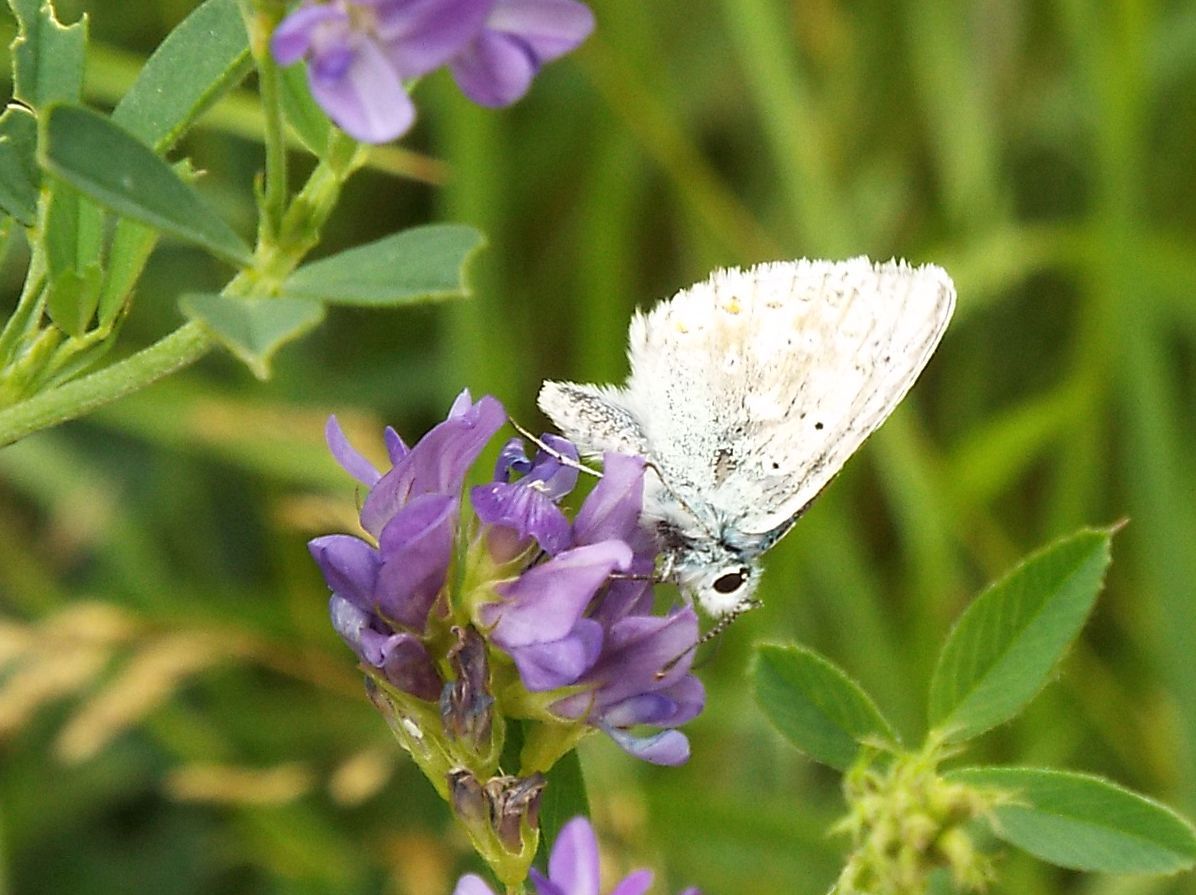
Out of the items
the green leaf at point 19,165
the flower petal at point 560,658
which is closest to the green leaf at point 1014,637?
the flower petal at point 560,658

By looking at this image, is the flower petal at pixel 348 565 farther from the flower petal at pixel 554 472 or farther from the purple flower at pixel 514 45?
the purple flower at pixel 514 45

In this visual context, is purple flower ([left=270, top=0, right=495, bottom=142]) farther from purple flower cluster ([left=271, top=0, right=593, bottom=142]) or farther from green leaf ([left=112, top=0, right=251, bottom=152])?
green leaf ([left=112, top=0, right=251, bottom=152])

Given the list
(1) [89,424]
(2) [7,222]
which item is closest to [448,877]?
(1) [89,424]

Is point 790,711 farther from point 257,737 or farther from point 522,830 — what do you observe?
point 257,737

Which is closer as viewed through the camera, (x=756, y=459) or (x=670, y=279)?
(x=756, y=459)

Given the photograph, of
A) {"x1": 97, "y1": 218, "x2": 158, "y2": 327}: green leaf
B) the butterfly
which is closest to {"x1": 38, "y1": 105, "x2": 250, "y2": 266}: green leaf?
{"x1": 97, "y1": 218, "x2": 158, "y2": 327}: green leaf

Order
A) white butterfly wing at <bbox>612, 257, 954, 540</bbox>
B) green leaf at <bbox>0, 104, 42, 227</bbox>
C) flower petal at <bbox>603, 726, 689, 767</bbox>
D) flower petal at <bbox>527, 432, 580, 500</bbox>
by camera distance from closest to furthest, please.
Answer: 1. green leaf at <bbox>0, 104, 42, 227</bbox>
2. flower petal at <bbox>603, 726, 689, 767</bbox>
3. flower petal at <bbox>527, 432, 580, 500</bbox>
4. white butterfly wing at <bbox>612, 257, 954, 540</bbox>
